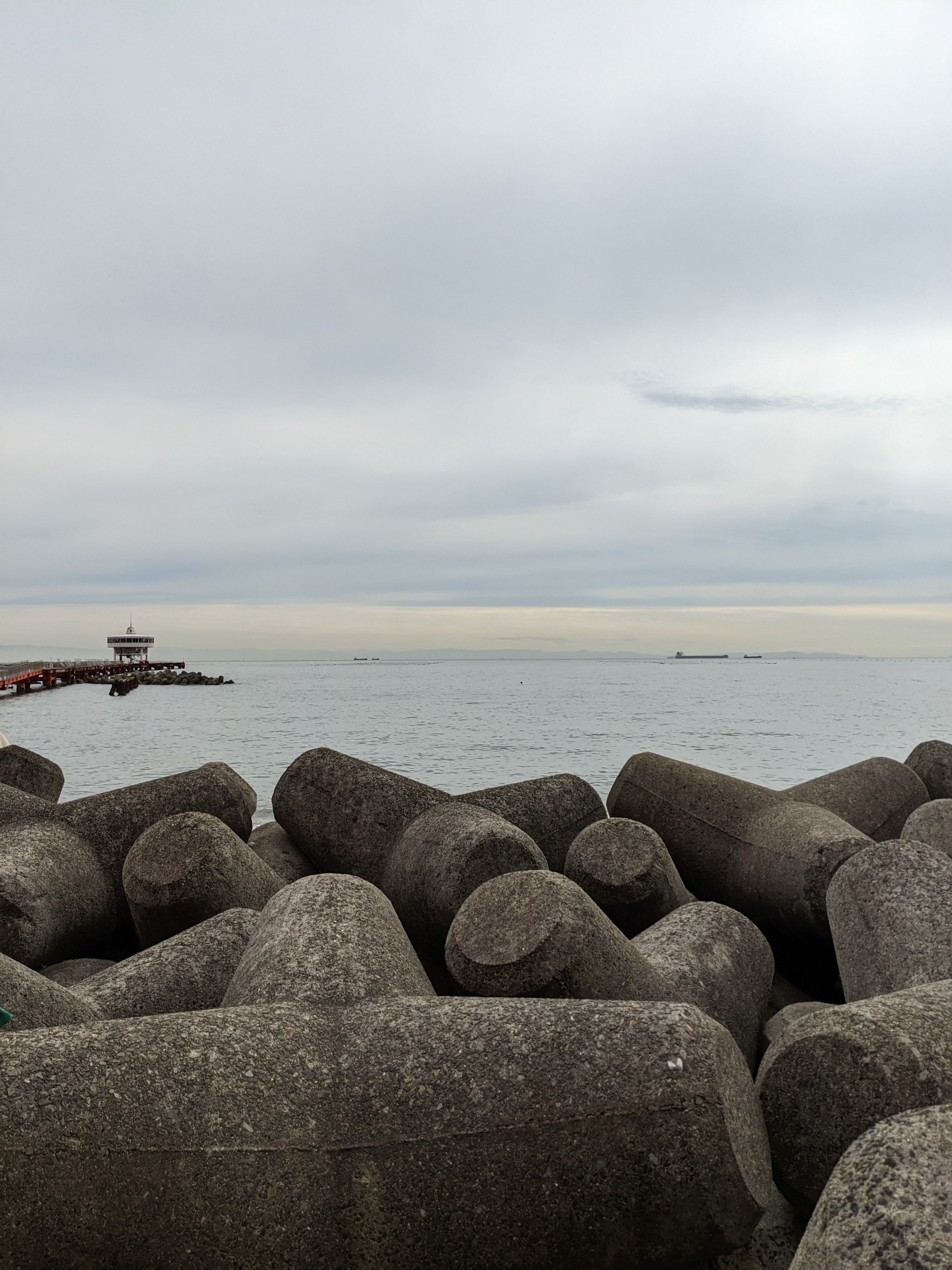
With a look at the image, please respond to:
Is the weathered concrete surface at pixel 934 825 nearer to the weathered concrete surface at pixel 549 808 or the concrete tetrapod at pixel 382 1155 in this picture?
the weathered concrete surface at pixel 549 808

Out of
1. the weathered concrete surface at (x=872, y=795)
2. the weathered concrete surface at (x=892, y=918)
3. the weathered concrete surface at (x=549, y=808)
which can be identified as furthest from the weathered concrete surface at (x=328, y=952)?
the weathered concrete surface at (x=872, y=795)

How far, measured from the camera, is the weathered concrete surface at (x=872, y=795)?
813cm

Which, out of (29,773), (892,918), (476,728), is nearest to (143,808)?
(29,773)

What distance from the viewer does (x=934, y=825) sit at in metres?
6.42

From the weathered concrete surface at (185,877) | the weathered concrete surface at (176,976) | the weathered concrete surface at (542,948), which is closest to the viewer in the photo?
the weathered concrete surface at (542,948)

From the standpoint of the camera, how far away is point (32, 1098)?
238 cm

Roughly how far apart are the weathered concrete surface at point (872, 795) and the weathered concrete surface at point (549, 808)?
5.61 feet

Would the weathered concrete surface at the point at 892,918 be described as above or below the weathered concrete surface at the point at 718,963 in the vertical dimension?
above

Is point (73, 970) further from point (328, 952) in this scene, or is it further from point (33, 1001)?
point (328, 952)

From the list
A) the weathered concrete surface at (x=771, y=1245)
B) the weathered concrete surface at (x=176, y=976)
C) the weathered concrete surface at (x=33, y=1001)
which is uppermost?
the weathered concrete surface at (x=33, y=1001)

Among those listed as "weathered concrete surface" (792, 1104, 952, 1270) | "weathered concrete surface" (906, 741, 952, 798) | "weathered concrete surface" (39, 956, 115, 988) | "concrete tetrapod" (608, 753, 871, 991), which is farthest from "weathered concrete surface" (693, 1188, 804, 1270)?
"weathered concrete surface" (906, 741, 952, 798)

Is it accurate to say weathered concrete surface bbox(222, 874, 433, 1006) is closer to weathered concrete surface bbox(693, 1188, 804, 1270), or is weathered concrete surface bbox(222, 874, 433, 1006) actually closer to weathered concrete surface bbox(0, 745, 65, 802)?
weathered concrete surface bbox(693, 1188, 804, 1270)

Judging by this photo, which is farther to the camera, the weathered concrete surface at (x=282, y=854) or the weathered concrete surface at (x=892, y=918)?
the weathered concrete surface at (x=282, y=854)

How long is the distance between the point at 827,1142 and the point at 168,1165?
1852mm
